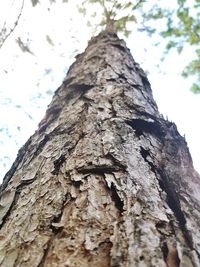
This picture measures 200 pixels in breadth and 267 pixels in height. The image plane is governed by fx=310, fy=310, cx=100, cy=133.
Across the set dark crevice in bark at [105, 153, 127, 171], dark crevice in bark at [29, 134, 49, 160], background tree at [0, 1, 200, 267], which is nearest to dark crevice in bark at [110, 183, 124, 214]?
background tree at [0, 1, 200, 267]

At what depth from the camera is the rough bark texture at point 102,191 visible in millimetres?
815

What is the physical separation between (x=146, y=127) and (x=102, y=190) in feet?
1.88

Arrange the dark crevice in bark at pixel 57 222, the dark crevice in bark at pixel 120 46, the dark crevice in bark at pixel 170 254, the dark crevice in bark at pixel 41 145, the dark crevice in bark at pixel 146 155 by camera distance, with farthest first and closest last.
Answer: the dark crevice in bark at pixel 120 46, the dark crevice in bark at pixel 41 145, the dark crevice in bark at pixel 146 155, the dark crevice in bark at pixel 57 222, the dark crevice in bark at pixel 170 254

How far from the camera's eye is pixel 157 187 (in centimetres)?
112

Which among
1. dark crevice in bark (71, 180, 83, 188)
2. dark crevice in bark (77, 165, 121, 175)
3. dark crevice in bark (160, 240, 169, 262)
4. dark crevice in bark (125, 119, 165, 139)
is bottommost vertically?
dark crevice in bark (160, 240, 169, 262)

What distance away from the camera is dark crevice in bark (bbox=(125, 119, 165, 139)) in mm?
1470

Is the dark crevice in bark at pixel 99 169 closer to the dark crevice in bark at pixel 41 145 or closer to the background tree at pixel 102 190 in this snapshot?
the background tree at pixel 102 190

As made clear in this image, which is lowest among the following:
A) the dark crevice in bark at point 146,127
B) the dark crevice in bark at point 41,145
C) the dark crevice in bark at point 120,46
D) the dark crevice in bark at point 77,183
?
the dark crevice in bark at point 77,183

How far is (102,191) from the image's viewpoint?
1.03 meters

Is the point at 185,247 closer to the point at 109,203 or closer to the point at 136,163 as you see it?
the point at 109,203

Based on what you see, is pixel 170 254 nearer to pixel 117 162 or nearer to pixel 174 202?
pixel 174 202

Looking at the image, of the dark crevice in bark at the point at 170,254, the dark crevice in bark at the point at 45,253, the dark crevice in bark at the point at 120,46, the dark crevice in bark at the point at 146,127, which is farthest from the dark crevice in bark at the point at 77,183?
the dark crevice in bark at the point at 120,46

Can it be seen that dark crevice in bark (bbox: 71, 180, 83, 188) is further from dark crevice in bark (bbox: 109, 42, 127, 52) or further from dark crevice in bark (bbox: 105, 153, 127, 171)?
dark crevice in bark (bbox: 109, 42, 127, 52)

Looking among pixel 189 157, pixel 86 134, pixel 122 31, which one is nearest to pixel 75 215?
pixel 86 134
